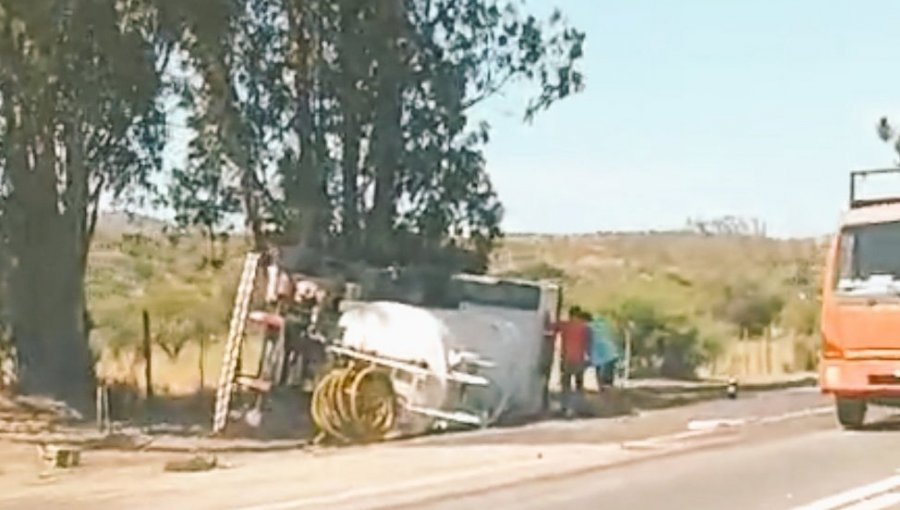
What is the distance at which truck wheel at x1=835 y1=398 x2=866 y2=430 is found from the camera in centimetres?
2798

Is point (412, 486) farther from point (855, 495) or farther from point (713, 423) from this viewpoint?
point (713, 423)

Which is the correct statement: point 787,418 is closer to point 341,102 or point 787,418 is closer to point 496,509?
point 341,102

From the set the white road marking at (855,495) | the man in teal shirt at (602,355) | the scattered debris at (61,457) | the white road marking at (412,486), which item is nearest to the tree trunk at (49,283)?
the scattered debris at (61,457)

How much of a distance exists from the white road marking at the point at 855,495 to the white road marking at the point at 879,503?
94 millimetres

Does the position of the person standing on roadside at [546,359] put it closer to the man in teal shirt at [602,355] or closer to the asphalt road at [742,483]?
the man in teal shirt at [602,355]

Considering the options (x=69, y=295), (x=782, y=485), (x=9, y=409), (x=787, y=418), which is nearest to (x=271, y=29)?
(x=69, y=295)

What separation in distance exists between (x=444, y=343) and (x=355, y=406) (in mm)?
1749

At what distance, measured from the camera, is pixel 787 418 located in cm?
3039

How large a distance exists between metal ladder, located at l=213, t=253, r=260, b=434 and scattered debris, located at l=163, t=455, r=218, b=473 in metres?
5.24

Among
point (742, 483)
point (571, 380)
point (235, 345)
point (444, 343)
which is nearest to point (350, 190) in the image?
point (571, 380)

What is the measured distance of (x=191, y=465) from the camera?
75.7 feet

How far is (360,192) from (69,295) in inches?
226

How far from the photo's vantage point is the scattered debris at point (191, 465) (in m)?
22.7

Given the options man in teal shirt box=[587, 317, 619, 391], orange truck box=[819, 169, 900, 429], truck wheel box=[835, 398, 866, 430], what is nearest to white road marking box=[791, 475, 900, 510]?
orange truck box=[819, 169, 900, 429]
